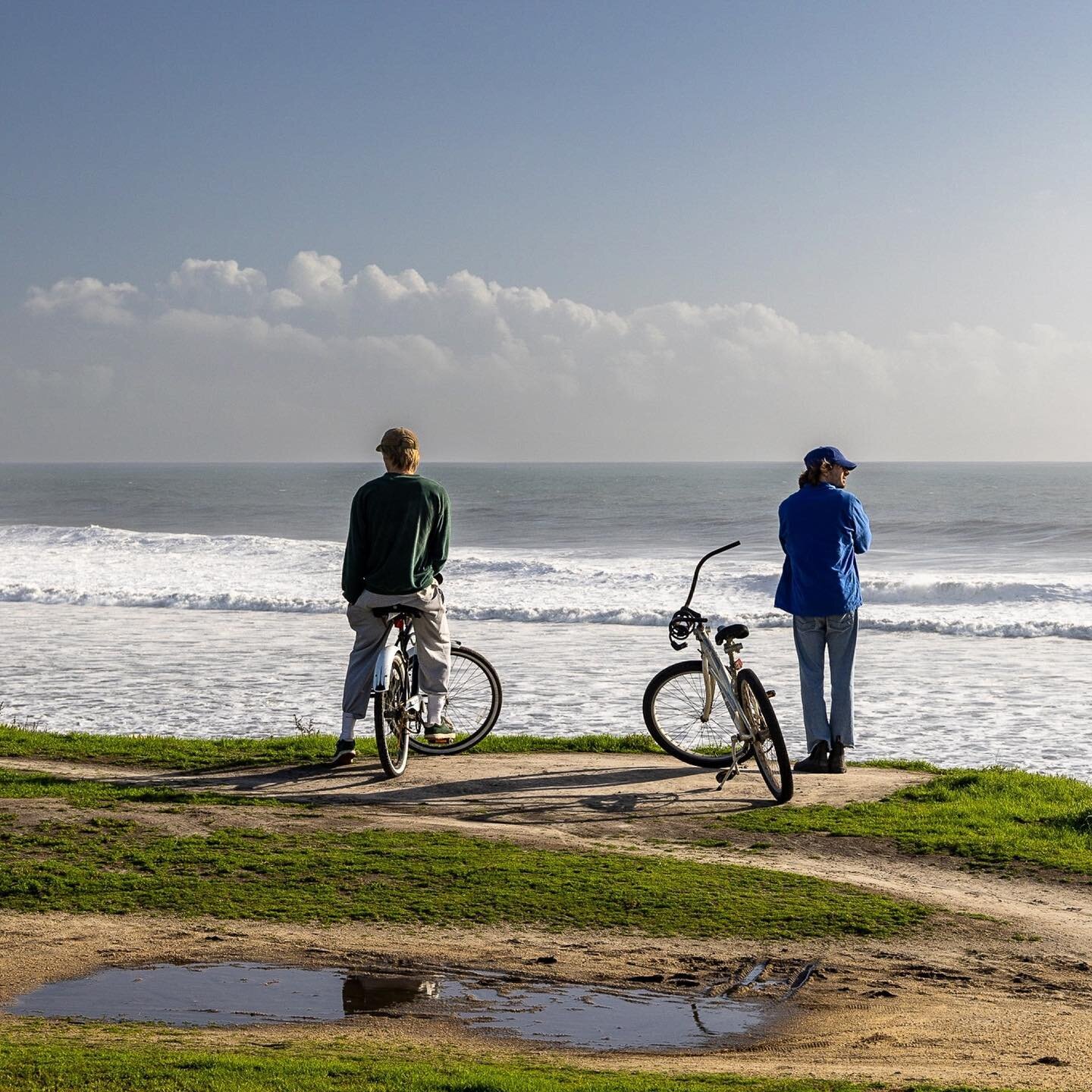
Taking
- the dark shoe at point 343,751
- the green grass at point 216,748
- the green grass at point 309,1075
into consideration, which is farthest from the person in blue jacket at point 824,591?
the green grass at point 309,1075

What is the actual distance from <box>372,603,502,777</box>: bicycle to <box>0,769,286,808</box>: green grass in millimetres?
974

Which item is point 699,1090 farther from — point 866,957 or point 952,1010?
point 866,957

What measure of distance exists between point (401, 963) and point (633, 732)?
6.83 metres

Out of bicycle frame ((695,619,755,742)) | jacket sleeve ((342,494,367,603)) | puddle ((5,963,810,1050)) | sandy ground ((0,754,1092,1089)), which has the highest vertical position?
jacket sleeve ((342,494,367,603))

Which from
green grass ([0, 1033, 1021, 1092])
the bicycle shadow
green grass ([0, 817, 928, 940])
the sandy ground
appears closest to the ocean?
the bicycle shadow

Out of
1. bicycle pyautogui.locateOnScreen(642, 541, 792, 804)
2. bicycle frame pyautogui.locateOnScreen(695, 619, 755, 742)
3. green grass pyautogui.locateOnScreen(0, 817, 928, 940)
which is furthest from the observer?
bicycle frame pyautogui.locateOnScreen(695, 619, 755, 742)

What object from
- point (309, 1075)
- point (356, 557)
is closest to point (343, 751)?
point (356, 557)

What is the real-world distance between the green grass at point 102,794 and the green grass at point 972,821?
302cm

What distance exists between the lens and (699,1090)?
3.54m

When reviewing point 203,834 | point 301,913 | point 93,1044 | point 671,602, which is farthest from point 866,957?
point 671,602

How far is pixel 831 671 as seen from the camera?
8.62m

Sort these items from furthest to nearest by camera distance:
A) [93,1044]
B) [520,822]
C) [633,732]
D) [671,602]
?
[671,602], [633,732], [520,822], [93,1044]

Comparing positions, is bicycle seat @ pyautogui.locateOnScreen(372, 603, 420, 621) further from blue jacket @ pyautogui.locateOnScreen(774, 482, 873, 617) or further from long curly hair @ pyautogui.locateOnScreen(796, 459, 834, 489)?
long curly hair @ pyautogui.locateOnScreen(796, 459, 834, 489)

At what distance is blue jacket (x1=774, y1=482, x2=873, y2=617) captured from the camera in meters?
8.51
